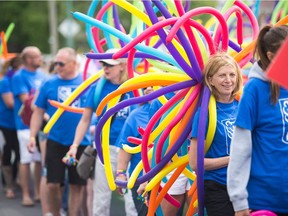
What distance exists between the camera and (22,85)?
11.3m

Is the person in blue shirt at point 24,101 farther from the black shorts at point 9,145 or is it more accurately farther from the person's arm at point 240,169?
the person's arm at point 240,169

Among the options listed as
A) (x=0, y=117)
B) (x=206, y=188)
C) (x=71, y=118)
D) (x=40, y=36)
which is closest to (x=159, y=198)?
(x=206, y=188)

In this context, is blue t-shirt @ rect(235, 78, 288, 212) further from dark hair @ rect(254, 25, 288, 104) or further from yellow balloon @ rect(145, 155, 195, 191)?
yellow balloon @ rect(145, 155, 195, 191)

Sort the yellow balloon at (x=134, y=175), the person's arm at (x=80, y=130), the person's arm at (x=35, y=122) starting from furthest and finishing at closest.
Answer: the person's arm at (x=35, y=122)
the person's arm at (x=80, y=130)
the yellow balloon at (x=134, y=175)

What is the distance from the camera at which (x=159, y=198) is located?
5719 millimetres

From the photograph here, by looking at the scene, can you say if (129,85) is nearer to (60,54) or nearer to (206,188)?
(206,188)

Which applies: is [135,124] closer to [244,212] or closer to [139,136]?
[139,136]

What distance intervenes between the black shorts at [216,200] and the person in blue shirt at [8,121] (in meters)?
7.15

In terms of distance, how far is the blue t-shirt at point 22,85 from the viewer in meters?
11.2

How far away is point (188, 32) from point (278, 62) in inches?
70.4

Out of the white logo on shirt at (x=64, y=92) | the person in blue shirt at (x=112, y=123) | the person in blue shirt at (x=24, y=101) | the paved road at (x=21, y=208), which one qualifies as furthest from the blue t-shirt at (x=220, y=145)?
the person in blue shirt at (x=24, y=101)

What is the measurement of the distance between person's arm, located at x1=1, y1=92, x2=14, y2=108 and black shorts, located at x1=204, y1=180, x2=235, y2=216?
7280mm

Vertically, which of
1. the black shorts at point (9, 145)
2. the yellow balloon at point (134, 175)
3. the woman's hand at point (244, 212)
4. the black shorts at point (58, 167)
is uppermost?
the woman's hand at point (244, 212)

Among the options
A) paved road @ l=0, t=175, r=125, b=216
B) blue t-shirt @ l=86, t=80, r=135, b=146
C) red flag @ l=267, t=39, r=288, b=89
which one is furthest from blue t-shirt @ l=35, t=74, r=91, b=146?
red flag @ l=267, t=39, r=288, b=89
